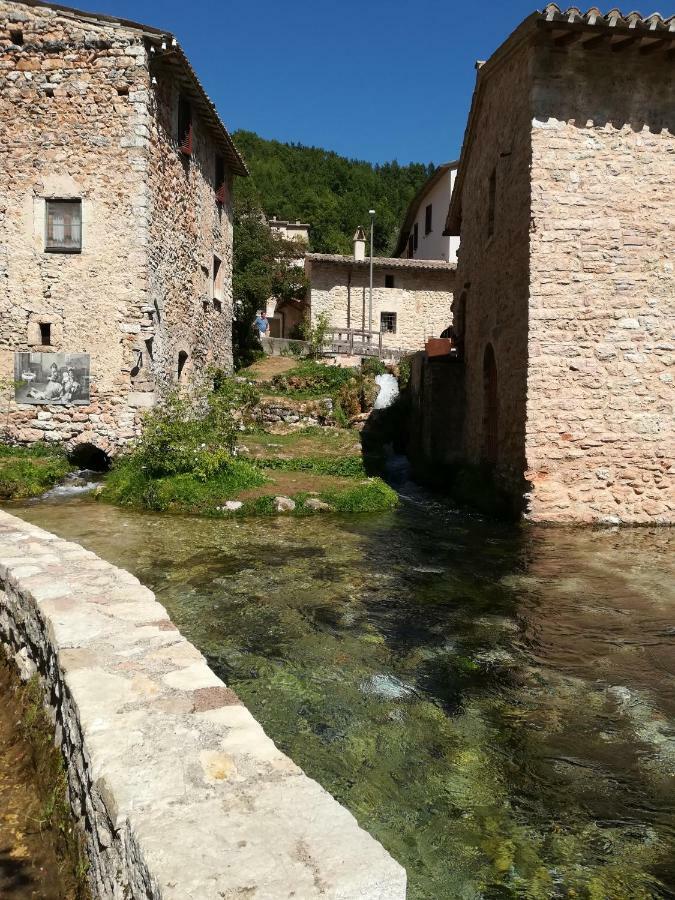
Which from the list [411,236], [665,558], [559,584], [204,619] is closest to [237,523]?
[204,619]

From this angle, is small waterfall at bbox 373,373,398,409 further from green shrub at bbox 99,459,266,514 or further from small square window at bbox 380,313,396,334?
green shrub at bbox 99,459,266,514

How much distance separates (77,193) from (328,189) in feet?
167

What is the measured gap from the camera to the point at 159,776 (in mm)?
2135

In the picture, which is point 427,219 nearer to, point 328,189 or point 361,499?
point 361,499

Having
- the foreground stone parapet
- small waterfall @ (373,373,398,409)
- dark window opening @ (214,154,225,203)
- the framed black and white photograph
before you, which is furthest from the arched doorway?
dark window opening @ (214,154,225,203)

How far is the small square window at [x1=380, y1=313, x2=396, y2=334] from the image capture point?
29922mm

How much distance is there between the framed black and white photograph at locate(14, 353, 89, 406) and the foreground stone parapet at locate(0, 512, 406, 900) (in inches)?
416

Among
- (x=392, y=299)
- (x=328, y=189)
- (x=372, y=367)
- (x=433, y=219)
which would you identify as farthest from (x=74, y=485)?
(x=328, y=189)

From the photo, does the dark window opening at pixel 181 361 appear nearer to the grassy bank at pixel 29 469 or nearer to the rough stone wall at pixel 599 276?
the grassy bank at pixel 29 469

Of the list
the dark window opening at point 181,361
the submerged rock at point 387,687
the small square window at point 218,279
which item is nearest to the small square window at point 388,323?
the small square window at point 218,279

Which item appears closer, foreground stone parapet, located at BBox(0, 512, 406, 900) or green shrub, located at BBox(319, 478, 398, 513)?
foreground stone parapet, located at BBox(0, 512, 406, 900)

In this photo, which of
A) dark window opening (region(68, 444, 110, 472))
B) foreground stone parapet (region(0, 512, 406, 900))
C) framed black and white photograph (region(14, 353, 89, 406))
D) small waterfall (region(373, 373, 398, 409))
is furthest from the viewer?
small waterfall (region(373, 373, 398, 409))

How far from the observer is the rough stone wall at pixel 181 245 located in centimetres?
1359

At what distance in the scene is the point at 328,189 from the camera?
2368 inches
